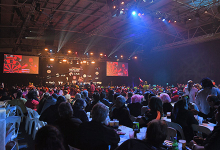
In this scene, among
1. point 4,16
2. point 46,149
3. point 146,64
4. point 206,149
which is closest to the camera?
point 46,149

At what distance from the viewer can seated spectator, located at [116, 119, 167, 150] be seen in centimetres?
131

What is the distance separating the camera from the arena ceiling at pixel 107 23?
956cm

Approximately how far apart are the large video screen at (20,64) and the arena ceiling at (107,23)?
1.01 metres

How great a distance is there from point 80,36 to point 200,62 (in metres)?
11.0

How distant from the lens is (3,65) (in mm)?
15094

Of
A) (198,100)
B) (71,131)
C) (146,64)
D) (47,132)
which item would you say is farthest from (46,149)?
(146,64)

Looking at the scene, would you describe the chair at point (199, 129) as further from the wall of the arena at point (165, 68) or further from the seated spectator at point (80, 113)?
the wall of the arena at point (165, 68)

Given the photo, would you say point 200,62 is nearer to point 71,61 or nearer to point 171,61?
point 171,61

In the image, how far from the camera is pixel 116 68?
20375mm

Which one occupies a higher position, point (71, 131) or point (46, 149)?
point (46, 149)

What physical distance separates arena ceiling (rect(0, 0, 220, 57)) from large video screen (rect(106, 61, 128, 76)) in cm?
128

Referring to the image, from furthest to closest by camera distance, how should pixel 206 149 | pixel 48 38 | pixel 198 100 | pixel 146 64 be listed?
1. pixel 146 64
2. pixel 48 38
3. pixel 198 100
4. pixel 206 149

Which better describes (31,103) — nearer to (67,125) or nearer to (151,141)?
(67,125)

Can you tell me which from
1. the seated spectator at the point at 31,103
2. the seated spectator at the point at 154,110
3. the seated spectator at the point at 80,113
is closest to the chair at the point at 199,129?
the seated spectator at the point at 154,110
